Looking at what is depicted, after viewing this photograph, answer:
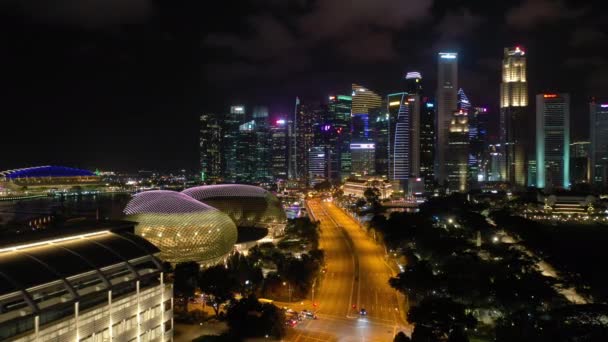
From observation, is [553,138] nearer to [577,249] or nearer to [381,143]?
[381,143]

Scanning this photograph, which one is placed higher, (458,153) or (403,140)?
(403,140)

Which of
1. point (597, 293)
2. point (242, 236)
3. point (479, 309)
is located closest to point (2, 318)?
point (479, 309)

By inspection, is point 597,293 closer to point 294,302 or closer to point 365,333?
point 365,333

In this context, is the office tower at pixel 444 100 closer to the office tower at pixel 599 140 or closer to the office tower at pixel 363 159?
the office tower at pixel 363 159

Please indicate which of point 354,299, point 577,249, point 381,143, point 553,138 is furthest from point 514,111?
point 354,299

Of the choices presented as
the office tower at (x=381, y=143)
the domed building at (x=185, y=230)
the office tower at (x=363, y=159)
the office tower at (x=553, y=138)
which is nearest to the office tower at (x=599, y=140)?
the office tower at (x=553, y=138)

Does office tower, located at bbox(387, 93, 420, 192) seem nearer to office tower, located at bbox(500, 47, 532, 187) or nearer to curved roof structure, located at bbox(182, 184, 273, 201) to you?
office tower, located at bbox(500, 47, 532, 187)

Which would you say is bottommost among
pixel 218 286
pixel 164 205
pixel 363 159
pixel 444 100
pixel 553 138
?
pixel 218 286
